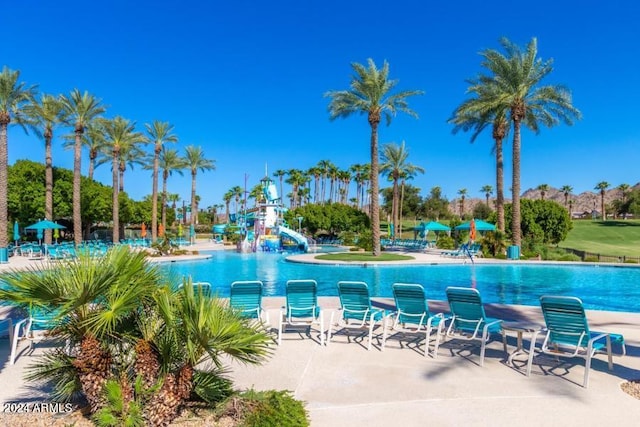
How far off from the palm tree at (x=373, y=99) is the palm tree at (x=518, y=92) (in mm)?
4411

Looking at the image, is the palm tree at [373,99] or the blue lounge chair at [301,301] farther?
the palm tree at [373,99]

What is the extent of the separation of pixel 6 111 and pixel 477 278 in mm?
27917

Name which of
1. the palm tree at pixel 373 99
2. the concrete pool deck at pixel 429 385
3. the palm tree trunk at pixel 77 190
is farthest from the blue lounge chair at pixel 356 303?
the palm tree trunk at pixel 77 190

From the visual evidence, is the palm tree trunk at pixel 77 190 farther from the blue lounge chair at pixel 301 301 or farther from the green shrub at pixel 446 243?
the blue lounge chair at pixel 301 301

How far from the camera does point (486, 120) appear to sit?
2867 centimetres

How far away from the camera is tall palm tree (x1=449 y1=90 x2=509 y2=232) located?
87.9 ft

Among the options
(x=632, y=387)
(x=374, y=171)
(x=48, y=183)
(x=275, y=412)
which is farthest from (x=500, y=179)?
(x=48, y=183)

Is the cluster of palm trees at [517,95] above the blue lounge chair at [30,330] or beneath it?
above

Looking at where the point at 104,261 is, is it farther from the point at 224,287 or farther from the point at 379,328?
the point at 224,287

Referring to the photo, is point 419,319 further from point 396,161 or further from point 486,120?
point 396,161

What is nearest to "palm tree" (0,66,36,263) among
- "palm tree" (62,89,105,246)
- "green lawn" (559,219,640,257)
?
"palm tree" (62,89,105,246)

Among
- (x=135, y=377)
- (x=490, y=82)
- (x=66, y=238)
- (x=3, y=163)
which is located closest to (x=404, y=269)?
(x=490, y=82)

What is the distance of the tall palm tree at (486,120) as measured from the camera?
26798 mm

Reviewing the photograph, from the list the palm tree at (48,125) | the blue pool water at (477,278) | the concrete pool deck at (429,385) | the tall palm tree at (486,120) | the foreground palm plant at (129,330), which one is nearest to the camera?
the foreground palm plant at (129,330)
